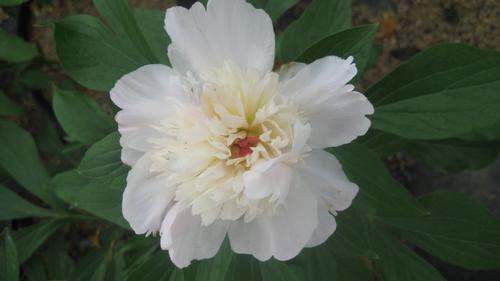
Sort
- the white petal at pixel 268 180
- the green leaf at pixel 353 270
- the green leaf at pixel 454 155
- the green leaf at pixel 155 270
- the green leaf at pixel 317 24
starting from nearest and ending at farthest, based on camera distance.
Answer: the white petal at pixel 268 180
the green leaf at pixel 317 24
the green leaf at pixel 155 270
the green leaf at pixel 353 270
the green leaf at pixel 454 155

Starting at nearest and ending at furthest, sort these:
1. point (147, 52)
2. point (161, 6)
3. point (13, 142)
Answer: point (147, 52)
point (13, 142)
point (161, 6)

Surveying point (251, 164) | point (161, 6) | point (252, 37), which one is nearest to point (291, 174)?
point (251, 164)

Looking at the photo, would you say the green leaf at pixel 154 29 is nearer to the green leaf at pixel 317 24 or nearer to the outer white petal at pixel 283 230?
the green leaf at pixel 317 24

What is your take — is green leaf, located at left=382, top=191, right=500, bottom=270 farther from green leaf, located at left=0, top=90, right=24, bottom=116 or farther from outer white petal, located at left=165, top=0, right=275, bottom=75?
green leaf, located at left=0, top=90, right=24, bottom=116

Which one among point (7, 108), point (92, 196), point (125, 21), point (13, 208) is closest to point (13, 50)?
point (7, 108)

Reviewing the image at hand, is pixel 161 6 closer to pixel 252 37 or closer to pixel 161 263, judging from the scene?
pixel 161 263

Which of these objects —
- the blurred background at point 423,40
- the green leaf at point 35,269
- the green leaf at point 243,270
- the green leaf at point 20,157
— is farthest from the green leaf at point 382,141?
the green leaf at point 35,269
